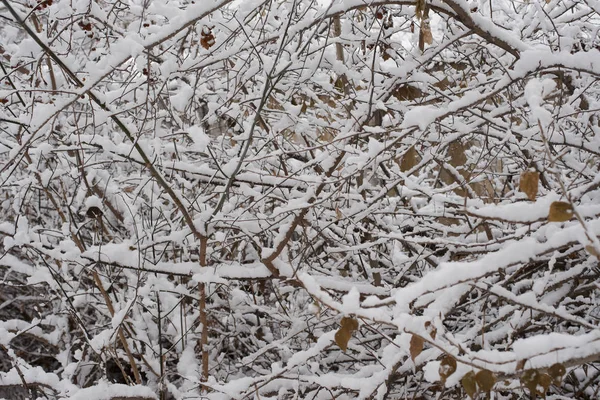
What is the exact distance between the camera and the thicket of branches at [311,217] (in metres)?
1.39

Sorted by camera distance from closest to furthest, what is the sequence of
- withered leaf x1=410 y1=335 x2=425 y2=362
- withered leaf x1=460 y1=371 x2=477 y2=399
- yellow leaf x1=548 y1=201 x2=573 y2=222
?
yellow leaf x1=548 y1=201 x2=573 y2=222
withered leaf x1=460 y1=371 x2=477 y2=399
withered leaf x1=410 y1=335 x2=425 y2=362

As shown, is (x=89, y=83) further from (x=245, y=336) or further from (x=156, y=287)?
(x=245, y=336)

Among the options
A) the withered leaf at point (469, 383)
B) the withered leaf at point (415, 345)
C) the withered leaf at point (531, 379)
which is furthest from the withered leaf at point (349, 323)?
the withered leaf at point (531, 379)

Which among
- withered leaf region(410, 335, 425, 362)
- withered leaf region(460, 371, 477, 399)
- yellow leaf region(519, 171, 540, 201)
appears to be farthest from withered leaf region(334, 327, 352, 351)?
yellow leaf region(519, 171, 540, 201)

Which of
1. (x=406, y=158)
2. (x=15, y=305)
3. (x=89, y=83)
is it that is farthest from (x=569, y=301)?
(x=15, y=305)

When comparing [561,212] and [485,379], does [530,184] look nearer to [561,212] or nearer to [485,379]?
[561,212]

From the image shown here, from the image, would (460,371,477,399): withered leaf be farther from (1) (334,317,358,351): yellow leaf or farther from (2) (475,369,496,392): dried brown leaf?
(1) (334,317,358,351): yellow leaf

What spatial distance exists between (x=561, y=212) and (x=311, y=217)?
170 centimetres

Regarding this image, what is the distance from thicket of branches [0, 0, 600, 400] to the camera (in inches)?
54.9

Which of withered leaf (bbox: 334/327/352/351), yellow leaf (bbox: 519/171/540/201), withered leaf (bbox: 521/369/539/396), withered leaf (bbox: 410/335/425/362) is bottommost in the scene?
withered leaf (bbox: 521/369/539/396)

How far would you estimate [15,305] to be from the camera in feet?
13.4

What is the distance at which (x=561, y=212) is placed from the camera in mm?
1059

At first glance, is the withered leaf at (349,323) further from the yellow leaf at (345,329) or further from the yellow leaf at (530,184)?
the yellow leaf at (530,184)

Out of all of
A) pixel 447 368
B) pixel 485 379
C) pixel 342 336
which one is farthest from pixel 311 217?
pixel 485 379
